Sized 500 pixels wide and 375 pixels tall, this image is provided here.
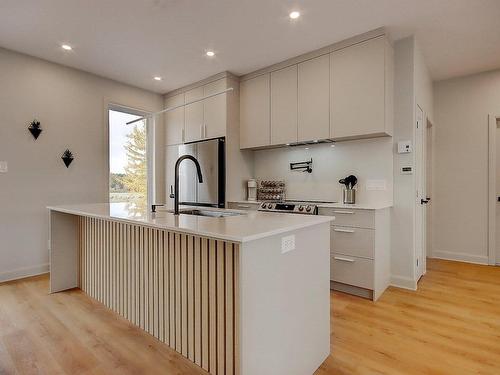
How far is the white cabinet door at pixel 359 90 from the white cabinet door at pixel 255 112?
91 centimetres

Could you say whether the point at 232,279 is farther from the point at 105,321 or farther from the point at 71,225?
the point at 71,225

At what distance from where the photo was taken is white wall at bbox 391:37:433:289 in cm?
287

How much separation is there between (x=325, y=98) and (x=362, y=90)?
41 cm

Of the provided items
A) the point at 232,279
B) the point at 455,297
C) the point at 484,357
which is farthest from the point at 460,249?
the point at 232,279

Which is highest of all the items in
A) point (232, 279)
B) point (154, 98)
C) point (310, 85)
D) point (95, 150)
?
point (154, 98)

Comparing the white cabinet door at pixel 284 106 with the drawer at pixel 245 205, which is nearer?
the white cabinet door at pixel 284 106

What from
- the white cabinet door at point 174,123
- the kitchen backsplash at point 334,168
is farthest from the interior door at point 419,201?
the white cabinet door at point 174,123

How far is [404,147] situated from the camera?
2.90 m

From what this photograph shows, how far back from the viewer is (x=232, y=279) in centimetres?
134

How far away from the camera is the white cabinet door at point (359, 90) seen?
110 inches

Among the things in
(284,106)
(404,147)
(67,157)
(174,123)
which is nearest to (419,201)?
(404,147)

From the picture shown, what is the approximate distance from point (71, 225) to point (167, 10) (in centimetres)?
226

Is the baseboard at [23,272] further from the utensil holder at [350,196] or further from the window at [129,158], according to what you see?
the utensil holder at [350,196]

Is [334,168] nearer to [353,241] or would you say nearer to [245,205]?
[353,241]
